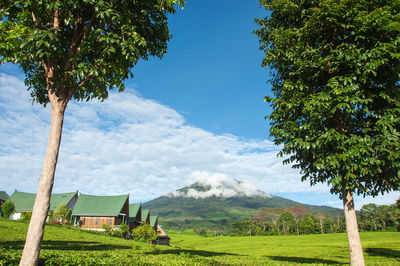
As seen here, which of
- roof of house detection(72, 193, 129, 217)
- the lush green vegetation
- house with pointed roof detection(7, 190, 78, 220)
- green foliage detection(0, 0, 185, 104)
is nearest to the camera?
green foliage detection(0, 0, 185, 104)

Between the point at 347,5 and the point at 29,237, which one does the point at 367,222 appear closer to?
the point at 347,5

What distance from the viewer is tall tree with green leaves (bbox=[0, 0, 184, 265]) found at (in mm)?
6906

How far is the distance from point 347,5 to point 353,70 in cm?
300

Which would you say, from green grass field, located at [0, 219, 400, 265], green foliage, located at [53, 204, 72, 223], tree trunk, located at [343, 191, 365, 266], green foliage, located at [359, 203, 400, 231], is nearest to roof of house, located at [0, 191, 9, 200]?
green foliage, located at [53, 204, 72, 223]

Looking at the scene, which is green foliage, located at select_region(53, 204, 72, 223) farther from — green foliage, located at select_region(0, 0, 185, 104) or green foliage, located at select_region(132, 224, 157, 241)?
green foliage, located at select_region(0, 0, 185, 104)

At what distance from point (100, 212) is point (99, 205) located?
222 cm

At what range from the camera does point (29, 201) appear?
54.6 meters

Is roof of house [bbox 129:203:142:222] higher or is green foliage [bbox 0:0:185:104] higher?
green foliage [bbox 0:0:185:104]

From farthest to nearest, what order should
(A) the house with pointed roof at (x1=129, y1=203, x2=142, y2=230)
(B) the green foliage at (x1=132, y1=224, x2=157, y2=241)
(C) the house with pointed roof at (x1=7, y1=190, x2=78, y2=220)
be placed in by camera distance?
(A) the house with pointed roof at (x1=129, y1=203, x2=142, y2=230), (C) the house with pointed roof at (x1=7, y1=190, x2=78, y2=220), (B) the green foliage at (x1=132, y1=224, x2=157, y2=241)

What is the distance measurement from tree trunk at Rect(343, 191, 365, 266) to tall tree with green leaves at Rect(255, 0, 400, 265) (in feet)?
0.12

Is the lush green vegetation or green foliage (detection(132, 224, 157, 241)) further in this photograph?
the lush green vegetation

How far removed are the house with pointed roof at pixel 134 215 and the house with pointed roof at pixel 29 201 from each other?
46.2ft

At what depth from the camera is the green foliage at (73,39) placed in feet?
24.2

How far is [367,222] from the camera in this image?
91500 millimetres
